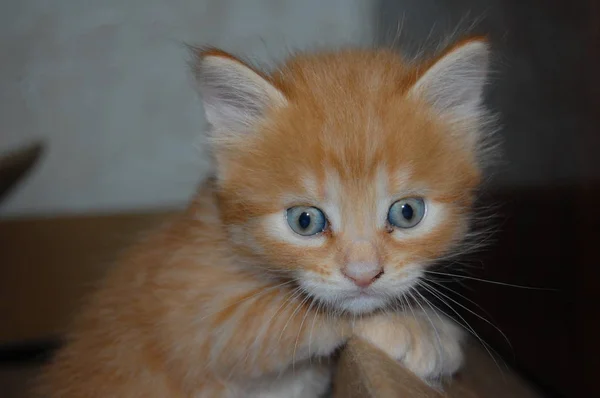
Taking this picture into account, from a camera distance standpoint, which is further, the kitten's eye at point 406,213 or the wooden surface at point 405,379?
the kitten's eye at point 406,213

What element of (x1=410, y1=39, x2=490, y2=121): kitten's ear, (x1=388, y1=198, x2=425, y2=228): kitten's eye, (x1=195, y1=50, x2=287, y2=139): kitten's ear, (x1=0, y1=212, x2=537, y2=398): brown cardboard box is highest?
(x1=410, y1=39, x2=490, y2=121): kitten's ear

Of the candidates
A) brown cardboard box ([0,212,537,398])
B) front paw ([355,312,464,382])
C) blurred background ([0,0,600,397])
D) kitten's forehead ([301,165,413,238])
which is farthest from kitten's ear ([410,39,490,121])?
brown cardboard box ([0,212,537,398])

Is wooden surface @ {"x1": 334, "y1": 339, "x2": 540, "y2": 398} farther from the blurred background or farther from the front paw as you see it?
the blurred background

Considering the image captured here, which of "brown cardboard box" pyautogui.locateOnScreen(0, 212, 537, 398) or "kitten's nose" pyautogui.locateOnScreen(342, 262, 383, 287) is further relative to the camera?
"brown cardboard box" pyautogui.locateOnScreen(0, 212, 537, 398)

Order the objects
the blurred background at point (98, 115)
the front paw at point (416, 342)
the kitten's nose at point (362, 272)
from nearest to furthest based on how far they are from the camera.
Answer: the kitten's nose at point (362, 272) < the front paw at point (416, 342) < the blurred background at point (98, 115)

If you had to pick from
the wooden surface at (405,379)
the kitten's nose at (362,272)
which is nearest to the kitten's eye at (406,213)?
the kitten's nose at (362,272)

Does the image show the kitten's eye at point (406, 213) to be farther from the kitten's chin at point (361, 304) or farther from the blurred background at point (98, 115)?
the blurred background at point (98, 115)

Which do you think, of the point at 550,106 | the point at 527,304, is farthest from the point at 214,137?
the point at 527,304
